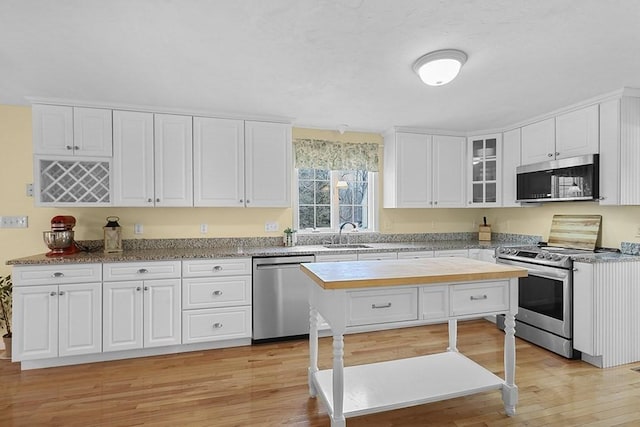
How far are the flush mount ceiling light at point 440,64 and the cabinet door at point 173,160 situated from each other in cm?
230

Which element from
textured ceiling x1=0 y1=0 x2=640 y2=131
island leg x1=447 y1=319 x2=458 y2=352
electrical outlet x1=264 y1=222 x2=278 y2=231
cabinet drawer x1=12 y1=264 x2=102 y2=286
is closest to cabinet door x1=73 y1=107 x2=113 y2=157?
textured ceiling x1=0 y1=0 x2=640 y2=131

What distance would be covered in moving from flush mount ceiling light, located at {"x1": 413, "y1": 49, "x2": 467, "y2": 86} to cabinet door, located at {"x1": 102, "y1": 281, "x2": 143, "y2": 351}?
9.46ft

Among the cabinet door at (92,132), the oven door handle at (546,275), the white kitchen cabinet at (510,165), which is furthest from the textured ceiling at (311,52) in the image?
the oven door handle at (546,275)

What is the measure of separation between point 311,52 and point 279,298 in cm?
222

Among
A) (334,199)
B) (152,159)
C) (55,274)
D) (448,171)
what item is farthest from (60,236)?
(448,171)

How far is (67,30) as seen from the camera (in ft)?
6.34

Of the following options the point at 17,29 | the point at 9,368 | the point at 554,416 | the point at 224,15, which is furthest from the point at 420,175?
the point at 9,368

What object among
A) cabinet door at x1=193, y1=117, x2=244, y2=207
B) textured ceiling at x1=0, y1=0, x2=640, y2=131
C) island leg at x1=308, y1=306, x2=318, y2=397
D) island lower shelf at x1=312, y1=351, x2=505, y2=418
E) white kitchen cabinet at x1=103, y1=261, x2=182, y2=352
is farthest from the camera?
cabinet door at x1=193, y1=117, x2=244, y2=207

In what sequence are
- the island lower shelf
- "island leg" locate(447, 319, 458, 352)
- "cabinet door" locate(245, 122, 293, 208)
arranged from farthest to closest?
"cabinet door" locate(245, 122, 293, 208) < "island leg" locate(447, 319, 458, 352) < the island lower shelf

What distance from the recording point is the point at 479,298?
211cm

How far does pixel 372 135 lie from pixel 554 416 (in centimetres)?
330

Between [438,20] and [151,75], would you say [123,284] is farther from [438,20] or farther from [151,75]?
[438,20]

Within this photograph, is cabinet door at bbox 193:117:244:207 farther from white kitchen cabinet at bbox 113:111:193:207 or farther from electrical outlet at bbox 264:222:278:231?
electrical outlet at bbox 264:222:278:231

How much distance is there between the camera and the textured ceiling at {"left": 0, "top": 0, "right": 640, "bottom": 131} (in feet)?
5.74
